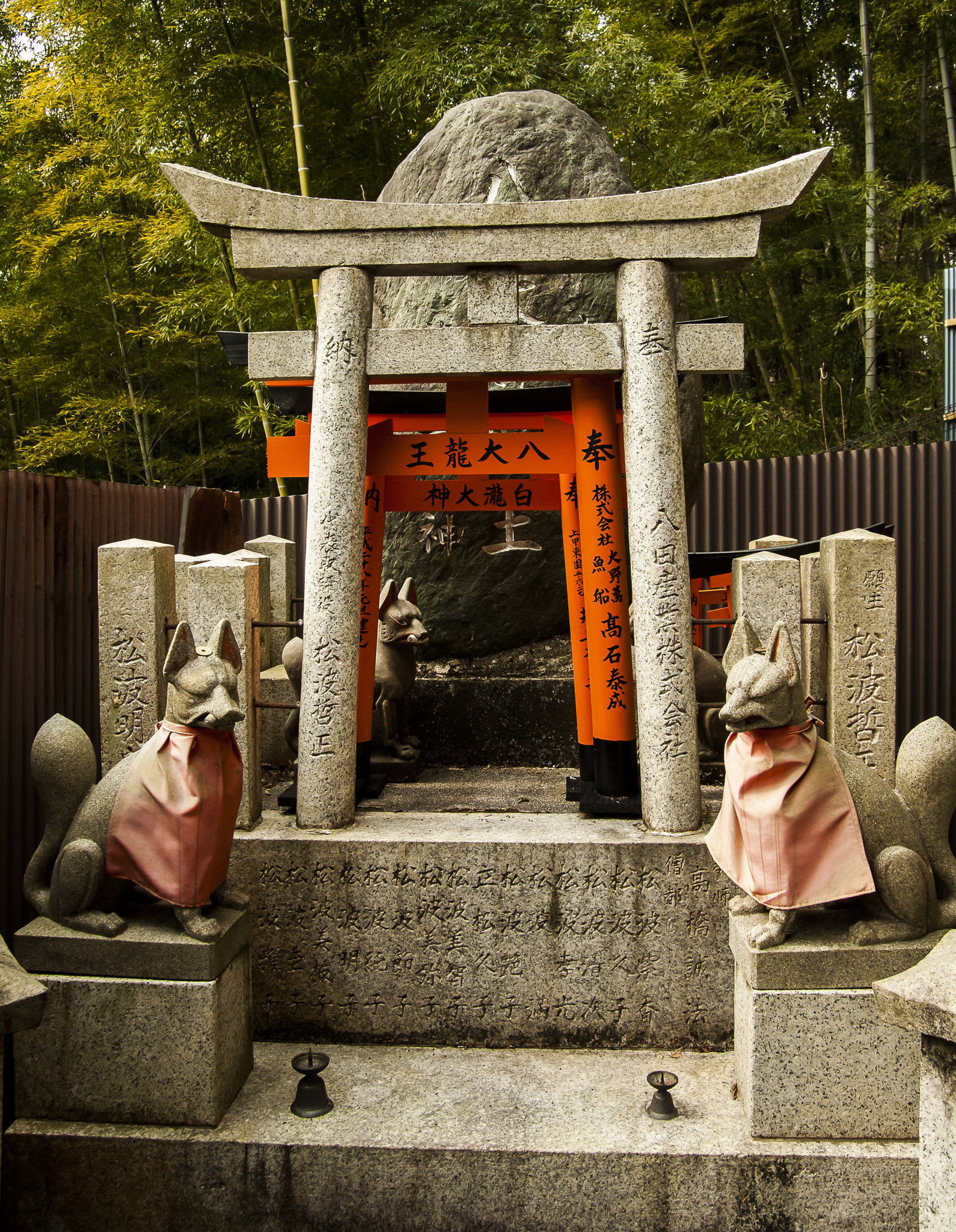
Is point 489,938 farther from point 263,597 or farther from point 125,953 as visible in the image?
point 263,597

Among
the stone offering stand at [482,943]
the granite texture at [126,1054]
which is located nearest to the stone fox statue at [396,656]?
the stone offering stand at [482,943]

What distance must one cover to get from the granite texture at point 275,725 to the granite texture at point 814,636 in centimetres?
328

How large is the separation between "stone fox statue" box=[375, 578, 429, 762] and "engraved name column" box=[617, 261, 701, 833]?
158 cm

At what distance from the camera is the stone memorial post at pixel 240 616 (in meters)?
3.95

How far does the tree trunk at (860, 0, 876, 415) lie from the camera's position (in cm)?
980

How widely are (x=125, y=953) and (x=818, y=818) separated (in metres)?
2.63

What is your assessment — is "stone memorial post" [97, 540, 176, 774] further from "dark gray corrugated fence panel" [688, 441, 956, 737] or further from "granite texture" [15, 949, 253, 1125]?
"dark gray corrugated fence panel" [688, 441, 956, 737]

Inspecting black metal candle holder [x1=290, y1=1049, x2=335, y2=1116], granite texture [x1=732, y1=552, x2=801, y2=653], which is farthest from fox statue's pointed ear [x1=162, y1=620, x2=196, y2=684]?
granite texture [x1=732, y1=552, x2=801, y2=653]

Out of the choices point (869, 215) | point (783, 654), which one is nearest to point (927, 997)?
point (783, 654)

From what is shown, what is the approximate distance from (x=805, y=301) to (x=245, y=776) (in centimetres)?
1074

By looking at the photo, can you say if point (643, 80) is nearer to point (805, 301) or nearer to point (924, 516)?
point (805, 301)

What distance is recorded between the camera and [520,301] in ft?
18.2

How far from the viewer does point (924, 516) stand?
278 inches

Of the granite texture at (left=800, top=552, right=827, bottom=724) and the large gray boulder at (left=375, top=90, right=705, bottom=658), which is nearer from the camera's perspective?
the granite texture at (left=800, top=552, right=827, bottom=724)
